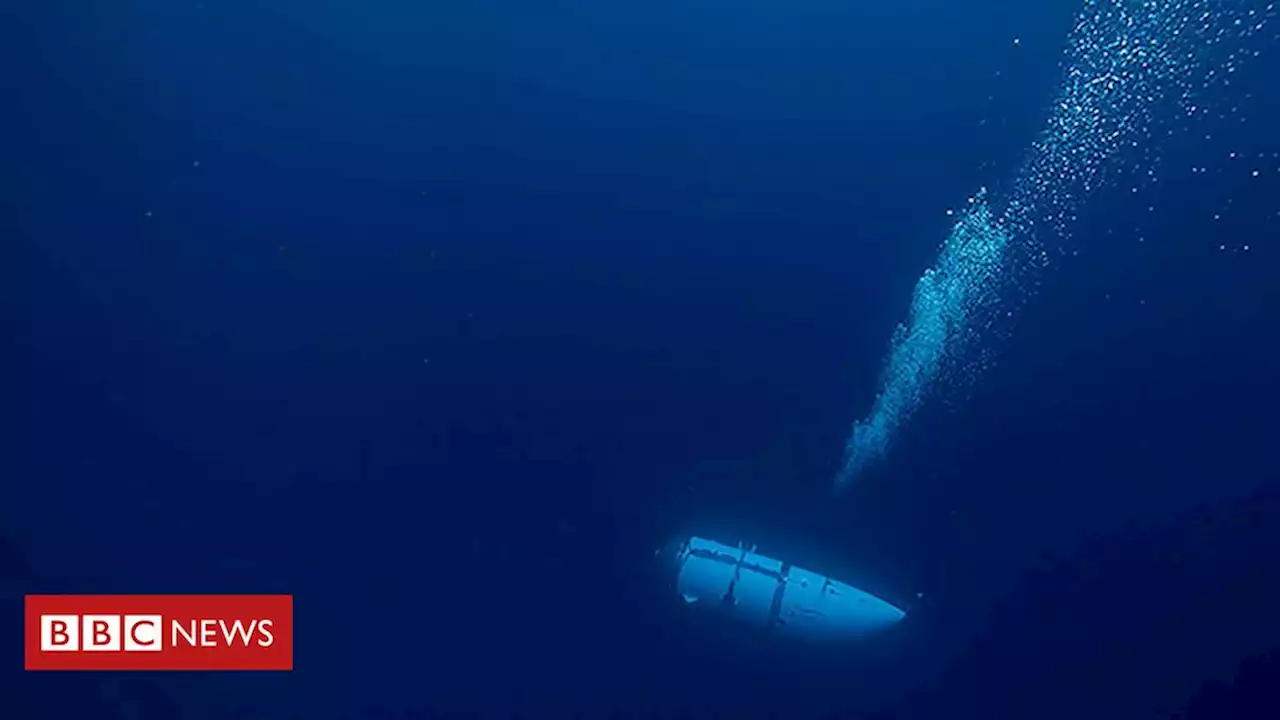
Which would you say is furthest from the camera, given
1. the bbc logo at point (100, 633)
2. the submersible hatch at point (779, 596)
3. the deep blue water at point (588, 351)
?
the deep blue water at point (588, 351)

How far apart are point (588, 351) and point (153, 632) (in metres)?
5.42

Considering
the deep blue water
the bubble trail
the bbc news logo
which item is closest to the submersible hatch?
the deep blue water

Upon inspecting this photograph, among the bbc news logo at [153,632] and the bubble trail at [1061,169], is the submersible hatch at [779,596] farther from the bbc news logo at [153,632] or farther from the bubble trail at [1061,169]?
the bbc news logo at [153,632]

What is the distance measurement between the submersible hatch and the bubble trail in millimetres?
1561

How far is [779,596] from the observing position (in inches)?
305

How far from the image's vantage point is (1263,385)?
891cm

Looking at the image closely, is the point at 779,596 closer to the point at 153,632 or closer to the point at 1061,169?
the point at 1061,169

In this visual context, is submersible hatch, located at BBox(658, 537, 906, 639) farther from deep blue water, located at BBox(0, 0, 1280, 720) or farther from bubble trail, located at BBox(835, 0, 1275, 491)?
bubble trail, located at BBox(835, 0, 1275, 491)

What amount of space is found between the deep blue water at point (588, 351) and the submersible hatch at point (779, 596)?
0.62 m

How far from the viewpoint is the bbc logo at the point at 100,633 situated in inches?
299

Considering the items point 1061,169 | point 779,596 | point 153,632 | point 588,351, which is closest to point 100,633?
point 153,632

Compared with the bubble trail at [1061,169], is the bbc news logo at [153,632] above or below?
below

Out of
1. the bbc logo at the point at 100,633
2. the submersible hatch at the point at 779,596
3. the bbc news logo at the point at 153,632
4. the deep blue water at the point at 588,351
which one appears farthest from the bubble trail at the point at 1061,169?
the bbc logo at the point at 100,633

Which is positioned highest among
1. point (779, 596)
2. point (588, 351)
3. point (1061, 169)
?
point (1061, 169)
